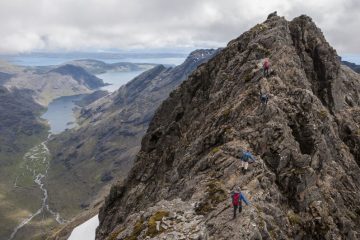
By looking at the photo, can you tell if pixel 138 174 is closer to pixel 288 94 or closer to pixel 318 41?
pixel 288 94

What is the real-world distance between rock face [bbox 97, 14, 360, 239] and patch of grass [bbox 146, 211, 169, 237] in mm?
272

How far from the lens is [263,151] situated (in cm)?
5397

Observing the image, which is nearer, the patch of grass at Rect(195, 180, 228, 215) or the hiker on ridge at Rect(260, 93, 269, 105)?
the patch of grass at Rect(195, 180, 228, 215)

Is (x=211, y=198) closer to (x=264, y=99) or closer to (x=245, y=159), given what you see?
(x=245, y=159)

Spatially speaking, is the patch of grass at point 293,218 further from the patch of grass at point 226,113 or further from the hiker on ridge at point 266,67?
the hiker on ridge at point 266,67

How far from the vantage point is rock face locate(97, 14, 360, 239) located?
4588 centimetres

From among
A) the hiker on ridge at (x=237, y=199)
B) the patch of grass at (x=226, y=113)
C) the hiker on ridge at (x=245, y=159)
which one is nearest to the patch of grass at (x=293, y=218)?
the hiker on ridge at (x=245, y=159)

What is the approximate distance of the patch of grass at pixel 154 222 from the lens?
42250 mm

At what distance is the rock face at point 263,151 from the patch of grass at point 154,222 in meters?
0.27

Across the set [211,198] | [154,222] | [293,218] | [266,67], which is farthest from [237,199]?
[266,67]

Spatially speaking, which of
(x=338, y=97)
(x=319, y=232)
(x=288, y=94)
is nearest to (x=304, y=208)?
(x=319, y=232)

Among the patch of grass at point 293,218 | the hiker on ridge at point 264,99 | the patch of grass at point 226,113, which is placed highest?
the hiker on ridge at point 264,99

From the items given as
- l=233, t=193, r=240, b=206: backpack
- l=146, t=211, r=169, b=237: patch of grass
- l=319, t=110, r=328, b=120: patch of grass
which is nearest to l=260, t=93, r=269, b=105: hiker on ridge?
l=319, t=110, r=328, b=120: patch of grass

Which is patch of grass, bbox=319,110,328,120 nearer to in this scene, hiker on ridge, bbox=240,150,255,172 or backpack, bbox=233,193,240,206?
hiker on ridge, bbox=240,150,255,172
